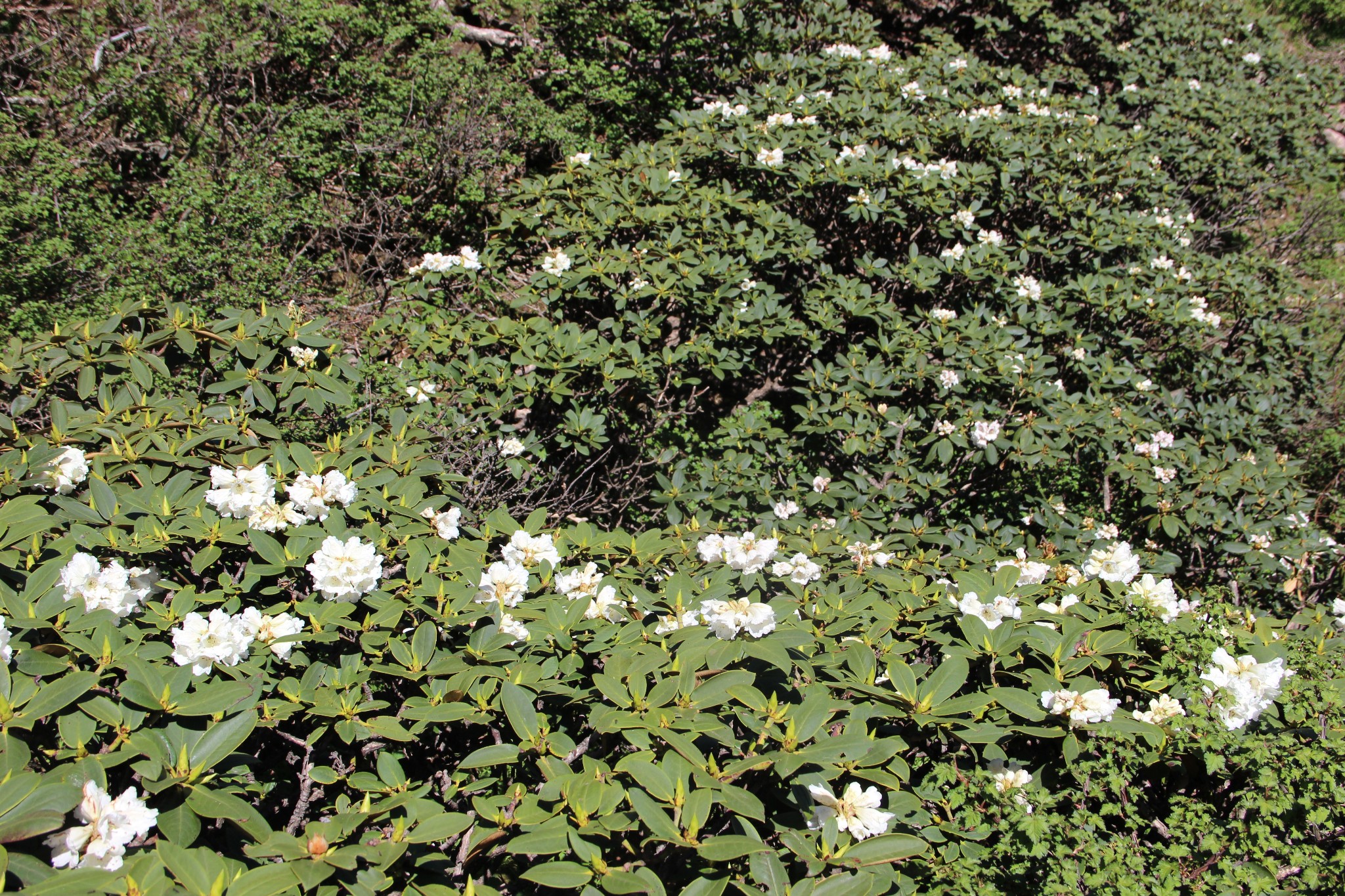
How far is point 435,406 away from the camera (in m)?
2.87

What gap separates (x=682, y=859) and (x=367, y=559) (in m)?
0.80

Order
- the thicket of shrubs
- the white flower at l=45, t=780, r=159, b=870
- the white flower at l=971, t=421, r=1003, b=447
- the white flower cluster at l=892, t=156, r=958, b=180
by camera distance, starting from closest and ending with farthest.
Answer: the white flower at l=45, t=780, r=159, b=870 < the thicket of shrubs < the white flower at l=971, t=421, r=1003, b=447 < the white flower cluster at l=892, t=156, r=958, b=180

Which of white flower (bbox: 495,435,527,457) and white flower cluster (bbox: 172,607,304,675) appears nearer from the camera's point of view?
white flower cluster (bbox: 172,607,304,675)

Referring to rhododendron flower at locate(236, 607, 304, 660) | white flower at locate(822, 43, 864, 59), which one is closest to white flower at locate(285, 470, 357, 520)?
rhododendron flower at locate(236, 607, 304, 660)

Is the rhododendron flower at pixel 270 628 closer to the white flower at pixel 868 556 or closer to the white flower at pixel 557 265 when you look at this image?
the white flower at pixel 868 556

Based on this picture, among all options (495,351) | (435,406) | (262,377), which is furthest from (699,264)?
(262,377)

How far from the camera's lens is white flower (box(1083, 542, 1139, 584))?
6.96 ft

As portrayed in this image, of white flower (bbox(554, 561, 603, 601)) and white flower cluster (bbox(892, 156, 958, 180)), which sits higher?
white flower cluster (bbox(892, 156, 958, 180))

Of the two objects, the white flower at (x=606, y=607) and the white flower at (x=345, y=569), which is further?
the white flower at (x=606, y=607)

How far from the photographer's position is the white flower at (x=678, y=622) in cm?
168

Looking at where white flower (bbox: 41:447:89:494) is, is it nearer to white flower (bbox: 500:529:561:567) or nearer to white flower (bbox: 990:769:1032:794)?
white flower (bbox: 500:529:561:567)

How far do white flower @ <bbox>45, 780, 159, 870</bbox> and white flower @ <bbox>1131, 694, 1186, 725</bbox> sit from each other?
5.83 ft

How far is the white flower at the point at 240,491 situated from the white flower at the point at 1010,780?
62.8 inches

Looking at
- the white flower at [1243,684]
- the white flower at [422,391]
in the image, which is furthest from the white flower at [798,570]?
the white flower at [422,391]
